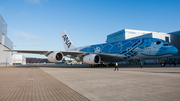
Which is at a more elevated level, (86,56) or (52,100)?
(86,56)

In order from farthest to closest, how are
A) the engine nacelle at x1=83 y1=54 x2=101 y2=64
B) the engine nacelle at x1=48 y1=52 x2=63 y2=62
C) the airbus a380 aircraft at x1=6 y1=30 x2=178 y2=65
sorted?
the engine nacelle at x1=83 y1=54 x2=101 y2=64 < the engine nacelle at x1=48 y1=52 x2=63 y2=62 < the airbus a380 aircraft at x1=6 y1=30 x2=178 y2=65

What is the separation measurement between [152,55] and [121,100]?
18.6m

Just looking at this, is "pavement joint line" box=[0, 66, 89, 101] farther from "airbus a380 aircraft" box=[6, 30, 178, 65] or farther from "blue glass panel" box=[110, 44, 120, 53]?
"blue glass panel" box=[110, 44, 120, 53]

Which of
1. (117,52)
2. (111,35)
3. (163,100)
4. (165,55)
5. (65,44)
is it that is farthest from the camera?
(111,35)

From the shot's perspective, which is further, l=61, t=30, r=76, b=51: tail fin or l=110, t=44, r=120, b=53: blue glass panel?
l=61, t=30, r=76, b=51: tail fin

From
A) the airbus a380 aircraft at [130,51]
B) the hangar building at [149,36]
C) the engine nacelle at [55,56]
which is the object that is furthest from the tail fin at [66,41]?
the hangar building at [149,36]

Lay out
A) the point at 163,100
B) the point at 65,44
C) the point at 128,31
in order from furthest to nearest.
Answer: the point at 128,31, the point at 65,44, the point at 163,100

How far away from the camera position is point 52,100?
397 cm

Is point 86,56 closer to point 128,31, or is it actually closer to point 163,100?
point 163,100

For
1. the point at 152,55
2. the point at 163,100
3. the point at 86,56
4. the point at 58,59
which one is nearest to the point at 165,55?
the point at 152,55

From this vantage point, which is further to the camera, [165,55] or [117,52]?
[117,52]

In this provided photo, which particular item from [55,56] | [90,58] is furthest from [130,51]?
[55,56]

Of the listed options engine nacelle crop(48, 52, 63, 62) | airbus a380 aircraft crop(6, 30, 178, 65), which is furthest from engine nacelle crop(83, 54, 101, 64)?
engine nacelle crop(48, 52, 63, 62)

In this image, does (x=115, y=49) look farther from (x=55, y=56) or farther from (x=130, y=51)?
(x=55, y=56)
